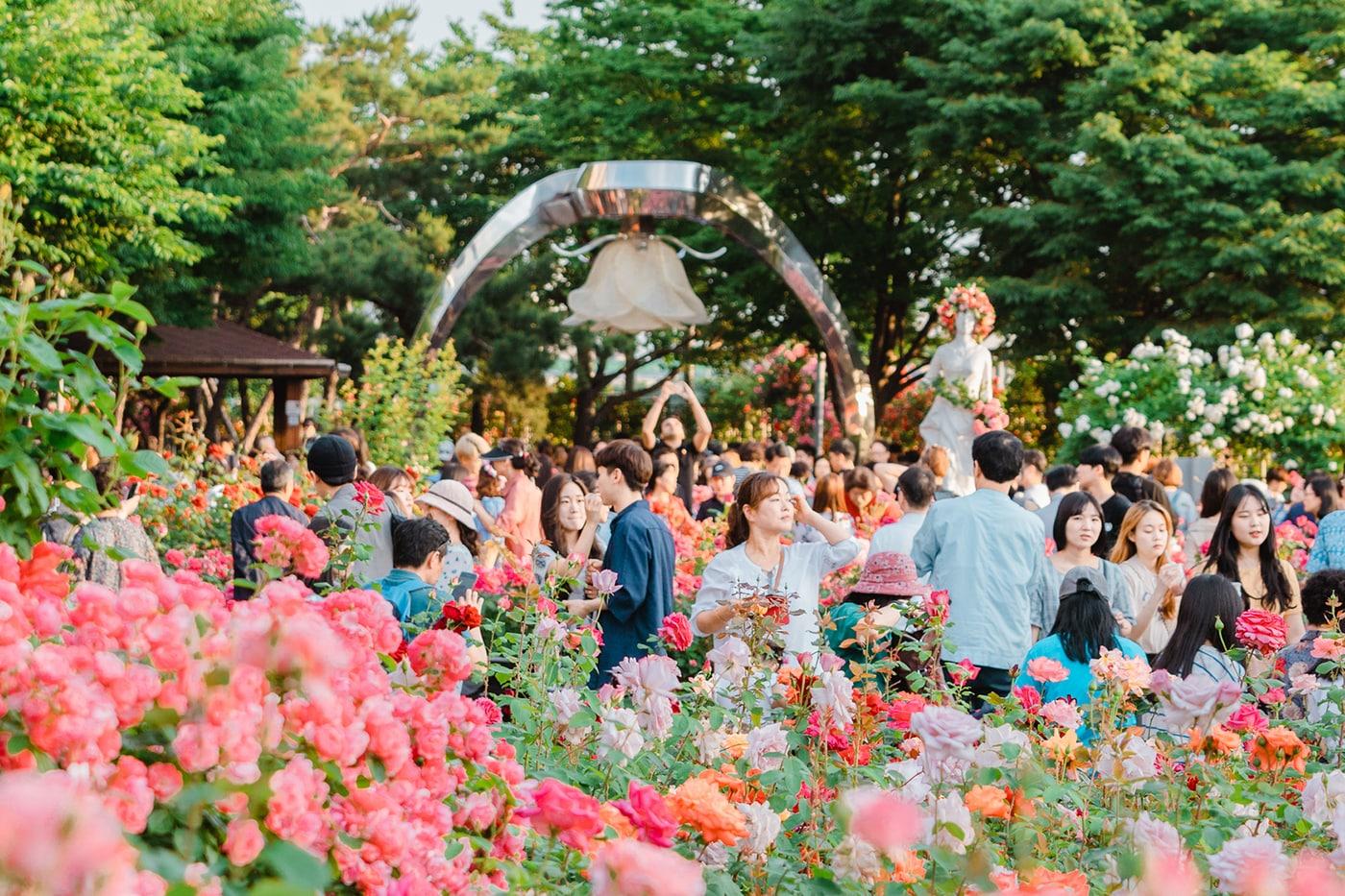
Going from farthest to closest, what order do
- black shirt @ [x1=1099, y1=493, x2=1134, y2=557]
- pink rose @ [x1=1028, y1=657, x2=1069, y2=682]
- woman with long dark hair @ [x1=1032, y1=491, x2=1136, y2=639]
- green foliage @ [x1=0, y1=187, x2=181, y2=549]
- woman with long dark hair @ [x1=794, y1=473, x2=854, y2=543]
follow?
woman with long dark hair @ [x1=794, y1=473, x2=854, y2=543], black shirt @ [x1=1099, y1=493, x2=1134, y2=557], woman with long dark hair @ [x1=1032, y1=491, x2=1136, y2=639], pink rose @ [x1=1028, y1=657, x2=1069, y2=682], green foliage @ [x1=0, y1=187, x2=181, y2=549]

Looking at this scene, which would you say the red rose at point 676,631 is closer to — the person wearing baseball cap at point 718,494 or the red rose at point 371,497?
the red rose at point 371,497

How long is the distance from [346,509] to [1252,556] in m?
3.40

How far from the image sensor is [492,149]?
3042 cm

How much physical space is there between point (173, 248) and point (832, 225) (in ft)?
39.9

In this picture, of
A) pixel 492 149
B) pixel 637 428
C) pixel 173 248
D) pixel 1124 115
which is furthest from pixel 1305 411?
pixel 637 428

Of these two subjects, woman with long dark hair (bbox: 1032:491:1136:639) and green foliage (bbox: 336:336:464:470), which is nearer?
woman with long dark hair (bbox: 1032:491:1136:639)

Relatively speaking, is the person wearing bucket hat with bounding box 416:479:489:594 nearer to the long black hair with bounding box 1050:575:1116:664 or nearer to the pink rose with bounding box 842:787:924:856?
the long black hair with bounding box 1050:575:1116:664

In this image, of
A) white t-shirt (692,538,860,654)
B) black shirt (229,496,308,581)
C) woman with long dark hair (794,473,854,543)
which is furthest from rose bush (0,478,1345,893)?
woman with long dark hair (794,473,854,543)

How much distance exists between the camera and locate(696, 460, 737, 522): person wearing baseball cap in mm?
9789

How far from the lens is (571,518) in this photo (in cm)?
647

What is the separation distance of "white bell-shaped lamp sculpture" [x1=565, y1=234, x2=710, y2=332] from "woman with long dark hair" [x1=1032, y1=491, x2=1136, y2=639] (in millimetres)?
12861

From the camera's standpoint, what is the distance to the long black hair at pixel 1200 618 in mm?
4301

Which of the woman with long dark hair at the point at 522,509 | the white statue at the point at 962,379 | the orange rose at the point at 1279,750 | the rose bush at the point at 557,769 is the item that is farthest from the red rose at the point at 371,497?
the white statue at the point at 962,379

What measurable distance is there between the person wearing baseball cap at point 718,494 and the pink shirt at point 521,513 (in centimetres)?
198
